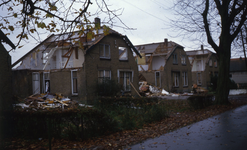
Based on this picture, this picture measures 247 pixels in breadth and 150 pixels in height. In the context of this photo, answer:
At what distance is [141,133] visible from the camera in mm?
8805

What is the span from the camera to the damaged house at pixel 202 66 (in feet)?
147

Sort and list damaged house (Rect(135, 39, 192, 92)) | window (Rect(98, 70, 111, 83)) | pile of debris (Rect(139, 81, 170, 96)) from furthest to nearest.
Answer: damaged house (Rect(135, 39, 192, 92))
pile of debris (Rect(139, 81, 170, 96))
window (Rect(98, 70, 111, 83))

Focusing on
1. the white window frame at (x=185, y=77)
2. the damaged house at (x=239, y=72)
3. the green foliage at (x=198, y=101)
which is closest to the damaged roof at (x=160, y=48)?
the white window frame at (x=185, y=77)

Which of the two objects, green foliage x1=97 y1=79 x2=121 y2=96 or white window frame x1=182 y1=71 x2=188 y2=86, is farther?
white window frame x1=182 y1=71 x2=188 y2=86

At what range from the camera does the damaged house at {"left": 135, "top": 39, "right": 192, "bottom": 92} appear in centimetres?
3506

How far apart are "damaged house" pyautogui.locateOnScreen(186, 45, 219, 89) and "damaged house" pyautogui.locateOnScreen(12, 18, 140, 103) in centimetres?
2079

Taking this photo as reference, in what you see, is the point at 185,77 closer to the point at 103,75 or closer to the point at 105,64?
the point at 105,64

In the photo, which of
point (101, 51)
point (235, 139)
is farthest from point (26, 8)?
point (101, 51)

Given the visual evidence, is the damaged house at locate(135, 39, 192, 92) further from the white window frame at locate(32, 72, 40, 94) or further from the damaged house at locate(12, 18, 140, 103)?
the white window frame at locate(32, 72, 40, 94)

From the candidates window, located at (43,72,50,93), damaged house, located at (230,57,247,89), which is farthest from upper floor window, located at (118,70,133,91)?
damaged house, located at (230,57,247,89)

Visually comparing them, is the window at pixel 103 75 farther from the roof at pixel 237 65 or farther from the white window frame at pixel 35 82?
the roof at pixel 237 65

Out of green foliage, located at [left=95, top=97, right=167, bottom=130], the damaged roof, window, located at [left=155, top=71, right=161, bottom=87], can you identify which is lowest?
green foliage, located at [left=95, top=97, right=167, bottom=130]

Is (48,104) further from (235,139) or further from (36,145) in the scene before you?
(235,139)

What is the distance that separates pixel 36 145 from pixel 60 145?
2.43 feet
